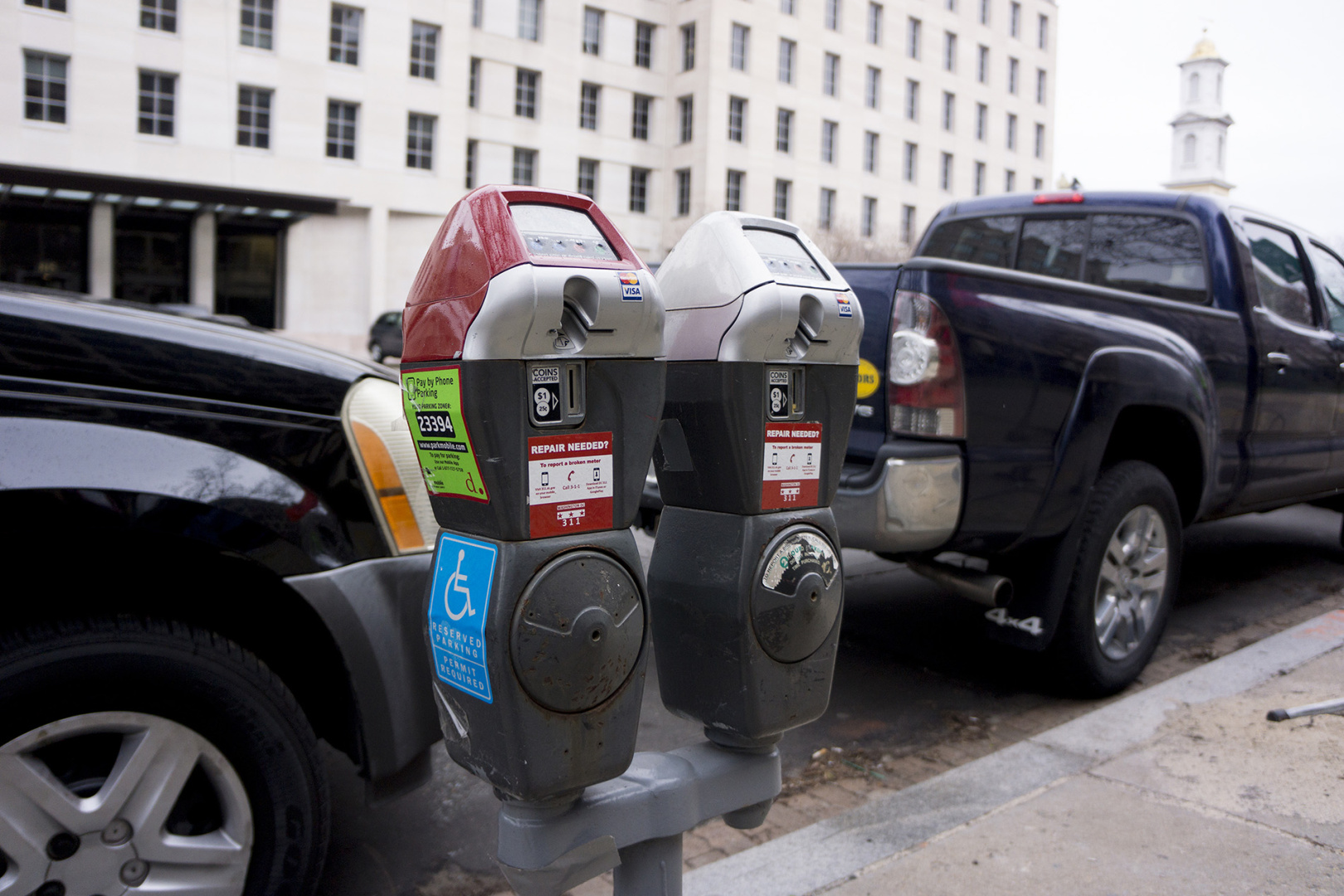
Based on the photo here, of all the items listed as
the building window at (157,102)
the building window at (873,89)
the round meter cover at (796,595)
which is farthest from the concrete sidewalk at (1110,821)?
the building window at (873,89)

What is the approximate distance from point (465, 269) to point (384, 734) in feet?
3.46

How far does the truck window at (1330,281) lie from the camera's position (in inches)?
215

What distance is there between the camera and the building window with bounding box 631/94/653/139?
38.0 meters

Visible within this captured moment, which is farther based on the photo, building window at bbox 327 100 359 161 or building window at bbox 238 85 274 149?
building window at bbox 327 100 359 161

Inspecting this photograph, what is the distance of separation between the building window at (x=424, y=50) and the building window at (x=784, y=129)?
1431 centimetres

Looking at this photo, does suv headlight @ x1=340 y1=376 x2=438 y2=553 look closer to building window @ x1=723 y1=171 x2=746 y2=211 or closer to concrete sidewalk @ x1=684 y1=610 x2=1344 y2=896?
concrete sidewalk @ x1=684 y1=610 x2=1344 y2=896

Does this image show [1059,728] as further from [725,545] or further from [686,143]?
[686,143]

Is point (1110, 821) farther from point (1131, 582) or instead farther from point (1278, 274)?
point (1278, 274)

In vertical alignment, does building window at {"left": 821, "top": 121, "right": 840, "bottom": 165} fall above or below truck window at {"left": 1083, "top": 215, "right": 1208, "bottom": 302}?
above

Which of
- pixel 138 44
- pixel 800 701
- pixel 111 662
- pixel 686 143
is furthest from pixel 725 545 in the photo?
pixel 686 143

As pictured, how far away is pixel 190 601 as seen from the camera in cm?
212

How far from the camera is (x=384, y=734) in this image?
2.18 m

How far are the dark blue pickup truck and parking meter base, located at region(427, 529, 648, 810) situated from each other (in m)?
1.68

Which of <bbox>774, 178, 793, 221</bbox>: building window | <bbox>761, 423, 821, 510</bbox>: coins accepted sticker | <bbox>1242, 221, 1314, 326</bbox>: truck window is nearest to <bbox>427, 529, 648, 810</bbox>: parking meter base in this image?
<bbox>761, 423, 821, 510</bbox>: coins accepted sticker
